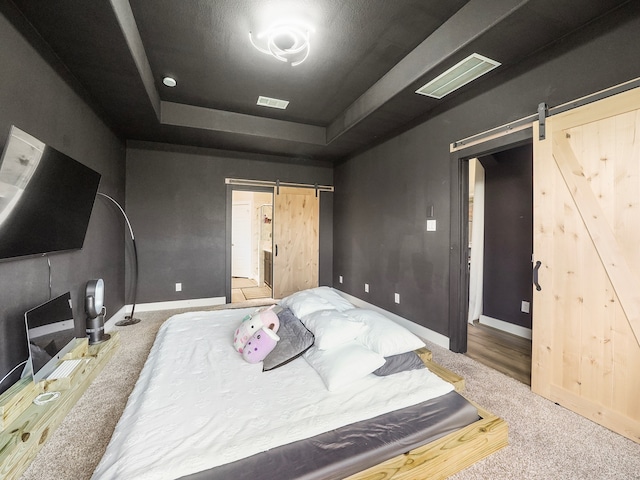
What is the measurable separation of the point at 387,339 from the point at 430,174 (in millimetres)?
2204

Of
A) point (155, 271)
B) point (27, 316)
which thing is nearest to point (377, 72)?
point (27, 316)

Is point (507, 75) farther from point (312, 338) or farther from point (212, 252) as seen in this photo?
point (212, 252)

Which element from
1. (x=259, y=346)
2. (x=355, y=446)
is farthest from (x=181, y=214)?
(x=355, y=446)

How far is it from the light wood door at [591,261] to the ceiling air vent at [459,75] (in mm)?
728

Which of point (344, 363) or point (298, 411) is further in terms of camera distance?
point (344, 363)

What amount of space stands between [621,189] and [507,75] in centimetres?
133

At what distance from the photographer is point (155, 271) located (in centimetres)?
434

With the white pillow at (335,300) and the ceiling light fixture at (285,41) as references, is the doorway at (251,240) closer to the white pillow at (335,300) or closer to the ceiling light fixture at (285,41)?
the white pillow at (335,300)

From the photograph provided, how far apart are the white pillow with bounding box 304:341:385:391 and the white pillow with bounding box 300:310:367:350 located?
0.04 meters

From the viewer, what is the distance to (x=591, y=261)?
1857 millimetres

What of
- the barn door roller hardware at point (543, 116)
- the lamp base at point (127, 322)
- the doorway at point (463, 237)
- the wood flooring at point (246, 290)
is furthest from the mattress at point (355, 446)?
the wood flooring at point (246, 290)

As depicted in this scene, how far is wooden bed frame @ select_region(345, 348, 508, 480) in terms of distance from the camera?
3.80ft

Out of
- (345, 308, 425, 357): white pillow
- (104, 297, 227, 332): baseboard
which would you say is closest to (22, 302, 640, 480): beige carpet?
(345, 308, 425, 357): white pillow

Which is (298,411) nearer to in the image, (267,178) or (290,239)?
(290,239)
